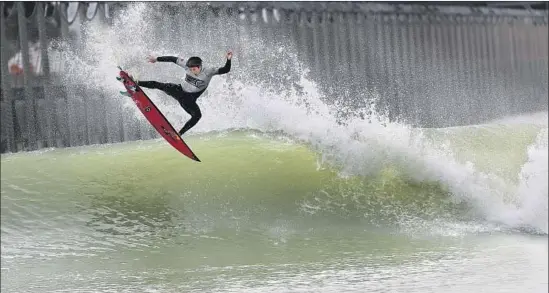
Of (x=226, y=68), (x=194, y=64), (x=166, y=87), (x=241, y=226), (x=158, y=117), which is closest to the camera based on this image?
(x=241, y=226)

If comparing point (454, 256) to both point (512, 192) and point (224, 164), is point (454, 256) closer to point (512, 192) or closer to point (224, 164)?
→ point (512, 192)

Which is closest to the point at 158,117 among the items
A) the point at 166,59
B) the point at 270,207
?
the point at 166,59

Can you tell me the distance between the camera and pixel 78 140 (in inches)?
450

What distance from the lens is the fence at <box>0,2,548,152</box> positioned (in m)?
11.1

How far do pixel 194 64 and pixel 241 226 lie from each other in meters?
1.65

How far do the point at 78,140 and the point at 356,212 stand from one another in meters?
4.95

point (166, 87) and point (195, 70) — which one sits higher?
point (195, 70)

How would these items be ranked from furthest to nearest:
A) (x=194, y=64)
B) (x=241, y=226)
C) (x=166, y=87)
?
1. (x=166, y=87)
2. (x=194, y=64)
3. (x=241, y=226)

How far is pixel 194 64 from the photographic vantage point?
7.99 metres

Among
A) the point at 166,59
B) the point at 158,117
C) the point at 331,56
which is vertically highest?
the point at 331,56

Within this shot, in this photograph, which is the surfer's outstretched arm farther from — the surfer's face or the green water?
the green water

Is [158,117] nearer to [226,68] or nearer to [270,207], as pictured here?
[226,68]

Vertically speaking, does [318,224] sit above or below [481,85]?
below

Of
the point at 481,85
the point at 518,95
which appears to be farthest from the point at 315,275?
the point at 518,95
